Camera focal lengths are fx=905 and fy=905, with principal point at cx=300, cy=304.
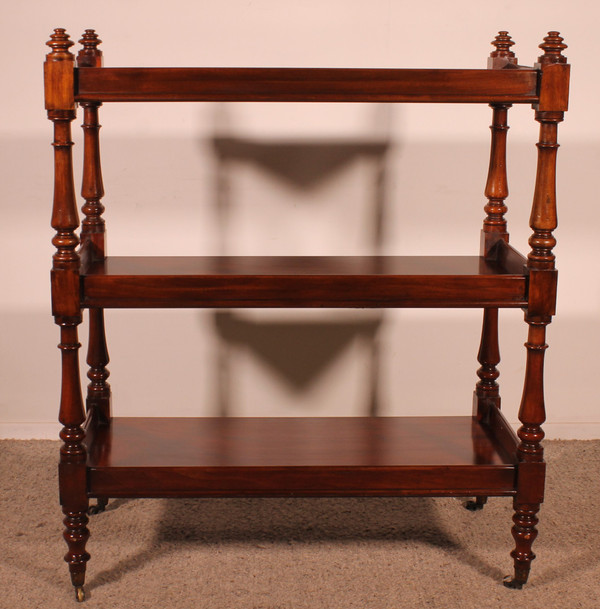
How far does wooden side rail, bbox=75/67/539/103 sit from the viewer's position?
1.89 meters

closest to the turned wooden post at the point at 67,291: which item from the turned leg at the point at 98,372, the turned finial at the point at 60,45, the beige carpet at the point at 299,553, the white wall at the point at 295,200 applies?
the turned finial at the point at 60,45

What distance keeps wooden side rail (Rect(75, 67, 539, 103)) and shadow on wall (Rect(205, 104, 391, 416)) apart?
0.87 m

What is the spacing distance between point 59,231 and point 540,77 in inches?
42.7

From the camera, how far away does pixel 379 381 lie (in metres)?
2.98

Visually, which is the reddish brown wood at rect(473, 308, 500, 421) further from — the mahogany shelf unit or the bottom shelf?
the bottom shelf

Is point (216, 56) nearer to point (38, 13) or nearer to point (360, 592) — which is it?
point (38, 13)

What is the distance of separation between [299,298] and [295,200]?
2.84 feet

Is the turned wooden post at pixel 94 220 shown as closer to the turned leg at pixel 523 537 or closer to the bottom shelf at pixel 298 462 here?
the bottom shelf at pixel 298 462

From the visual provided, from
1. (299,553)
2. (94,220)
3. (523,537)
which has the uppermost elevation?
(94,220)

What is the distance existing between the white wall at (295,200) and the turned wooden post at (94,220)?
43 cm

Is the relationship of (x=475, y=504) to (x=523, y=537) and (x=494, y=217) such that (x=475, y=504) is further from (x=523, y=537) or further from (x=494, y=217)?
(x=494, y=217)

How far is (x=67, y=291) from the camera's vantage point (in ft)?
6.52

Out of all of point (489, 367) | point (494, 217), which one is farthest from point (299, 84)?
point (489, 367)

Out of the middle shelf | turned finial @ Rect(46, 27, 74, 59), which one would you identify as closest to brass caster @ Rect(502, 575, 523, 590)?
the middle shelf
